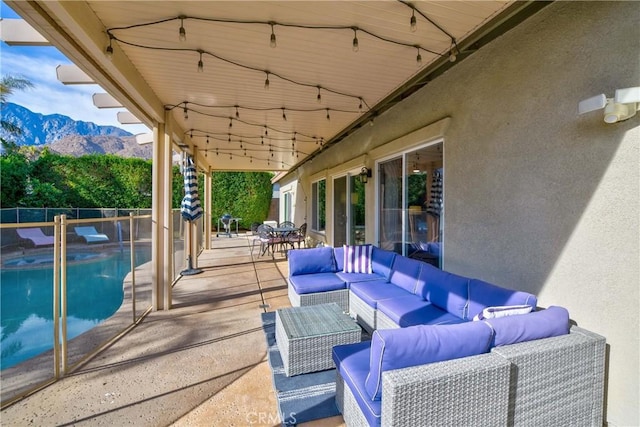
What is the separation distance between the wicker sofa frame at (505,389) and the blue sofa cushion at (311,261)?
2.42 m

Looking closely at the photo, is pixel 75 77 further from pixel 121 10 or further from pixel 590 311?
pixel 590 311

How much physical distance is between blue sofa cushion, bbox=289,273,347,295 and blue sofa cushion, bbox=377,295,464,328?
96cm

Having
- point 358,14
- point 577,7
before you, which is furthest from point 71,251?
point 577,7

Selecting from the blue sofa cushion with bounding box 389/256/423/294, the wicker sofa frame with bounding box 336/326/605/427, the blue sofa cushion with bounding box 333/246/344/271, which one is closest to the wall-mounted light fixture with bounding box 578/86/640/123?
the wicker sofa frame with bounding box 336/326/605/427

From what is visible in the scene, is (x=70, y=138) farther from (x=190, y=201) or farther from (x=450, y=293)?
(x=450, y=293)

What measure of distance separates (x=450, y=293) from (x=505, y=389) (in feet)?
4.41

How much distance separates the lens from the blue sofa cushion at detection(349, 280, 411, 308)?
3.48m

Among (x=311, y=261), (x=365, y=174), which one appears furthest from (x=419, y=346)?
(x=365, y=174)

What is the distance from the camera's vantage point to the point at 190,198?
21.9 ft

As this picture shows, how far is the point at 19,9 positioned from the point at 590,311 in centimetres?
455

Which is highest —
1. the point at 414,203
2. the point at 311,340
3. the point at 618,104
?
the point at 618,104

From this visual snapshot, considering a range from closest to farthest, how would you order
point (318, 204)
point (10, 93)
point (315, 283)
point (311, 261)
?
point (315, 283) → point (311, 261) → point (318, 204) → point (10, 93)

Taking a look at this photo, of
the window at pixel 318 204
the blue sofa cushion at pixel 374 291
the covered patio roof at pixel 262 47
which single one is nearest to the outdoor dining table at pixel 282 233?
the window at pixel 318 204

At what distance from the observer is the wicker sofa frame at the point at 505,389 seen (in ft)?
4.98
